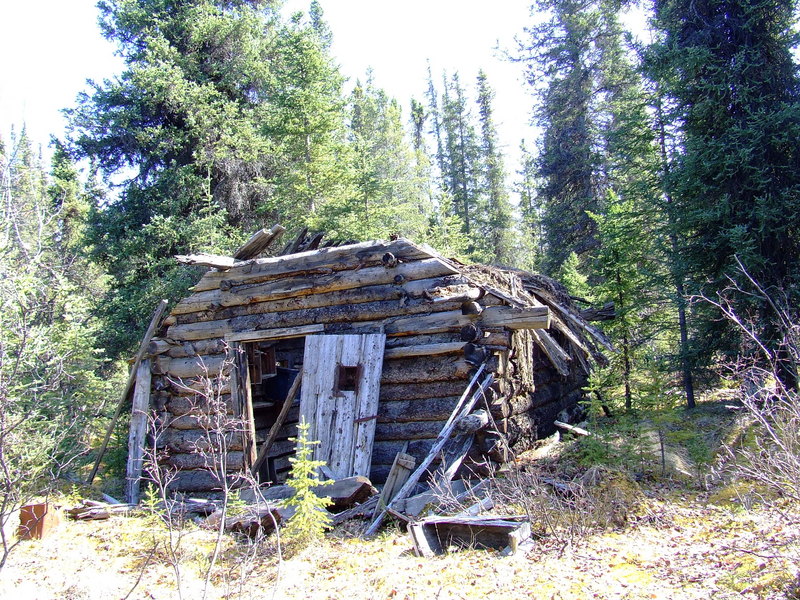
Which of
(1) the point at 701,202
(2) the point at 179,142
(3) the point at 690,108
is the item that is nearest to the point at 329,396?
(1) the point at 701,202

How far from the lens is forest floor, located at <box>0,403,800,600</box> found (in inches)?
170

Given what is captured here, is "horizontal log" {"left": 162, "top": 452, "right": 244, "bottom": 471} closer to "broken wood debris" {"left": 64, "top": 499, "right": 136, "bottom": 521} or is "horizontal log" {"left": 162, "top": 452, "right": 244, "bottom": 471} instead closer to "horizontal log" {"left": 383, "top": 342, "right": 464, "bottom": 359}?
"broken wood debris" {"left": 64, "top": 499, "right": 136, "bottom": 521}

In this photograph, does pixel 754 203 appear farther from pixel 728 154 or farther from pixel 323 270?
pixel 323 270

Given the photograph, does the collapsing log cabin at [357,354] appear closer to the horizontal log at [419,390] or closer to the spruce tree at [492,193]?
the horizontal log at [419,390]

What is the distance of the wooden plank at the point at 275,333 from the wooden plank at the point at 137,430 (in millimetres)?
1877

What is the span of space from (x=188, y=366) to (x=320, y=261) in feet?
10.3

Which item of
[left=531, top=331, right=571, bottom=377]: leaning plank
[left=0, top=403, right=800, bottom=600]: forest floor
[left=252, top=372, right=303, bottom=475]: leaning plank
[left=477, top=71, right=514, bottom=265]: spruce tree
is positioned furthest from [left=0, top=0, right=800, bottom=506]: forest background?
[left=477, top=71, right=514, bottom=265]: spruce tree

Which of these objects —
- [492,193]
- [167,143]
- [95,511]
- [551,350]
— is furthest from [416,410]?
[492,193]

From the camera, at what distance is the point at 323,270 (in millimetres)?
8773

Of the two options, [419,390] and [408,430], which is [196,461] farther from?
[419,390]

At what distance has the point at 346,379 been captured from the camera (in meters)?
8.29

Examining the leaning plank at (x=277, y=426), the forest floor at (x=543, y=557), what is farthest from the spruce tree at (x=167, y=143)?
the forest floor at (x=543, y=557)

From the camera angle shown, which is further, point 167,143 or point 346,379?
point 167,143

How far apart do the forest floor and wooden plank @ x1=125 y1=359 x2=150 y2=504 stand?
198 centimetres
